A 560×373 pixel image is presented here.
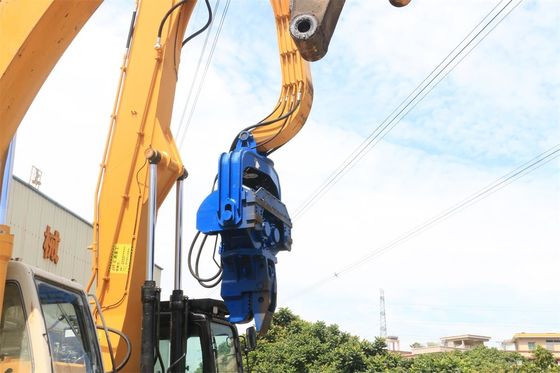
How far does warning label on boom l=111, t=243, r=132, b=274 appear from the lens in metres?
5.24

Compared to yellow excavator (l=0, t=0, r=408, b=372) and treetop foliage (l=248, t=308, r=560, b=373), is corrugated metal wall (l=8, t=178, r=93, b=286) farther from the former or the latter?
yellow excavator (l=0, t=0, r=408, b=372)

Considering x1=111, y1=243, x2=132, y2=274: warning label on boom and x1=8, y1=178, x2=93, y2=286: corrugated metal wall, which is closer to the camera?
x1=111, y1=243, x2=132, y2=274: warning label on boom

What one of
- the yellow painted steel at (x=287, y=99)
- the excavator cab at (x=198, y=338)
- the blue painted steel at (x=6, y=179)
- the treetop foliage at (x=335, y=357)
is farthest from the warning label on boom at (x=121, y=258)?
the treetop foliage at (x=335, y=357)

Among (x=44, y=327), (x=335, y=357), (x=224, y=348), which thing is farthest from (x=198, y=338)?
(x=335, y=357)

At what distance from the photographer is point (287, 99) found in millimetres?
6359

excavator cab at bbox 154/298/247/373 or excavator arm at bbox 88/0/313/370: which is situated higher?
excavator arm at bbox 88/0/313/370

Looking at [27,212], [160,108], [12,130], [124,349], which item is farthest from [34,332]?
[27,212]

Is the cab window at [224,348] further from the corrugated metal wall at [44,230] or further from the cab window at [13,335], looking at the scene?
the corrugated metal wall at [44,230]

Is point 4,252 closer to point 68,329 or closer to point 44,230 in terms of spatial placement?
point 68,329

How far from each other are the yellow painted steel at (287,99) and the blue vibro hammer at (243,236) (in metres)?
0.74

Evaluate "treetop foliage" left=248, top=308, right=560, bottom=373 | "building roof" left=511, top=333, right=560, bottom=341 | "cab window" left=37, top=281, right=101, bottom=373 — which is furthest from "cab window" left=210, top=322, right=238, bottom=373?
"building roof" left=511, top=333, right=560, bottom=341

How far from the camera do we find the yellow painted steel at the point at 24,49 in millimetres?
3090

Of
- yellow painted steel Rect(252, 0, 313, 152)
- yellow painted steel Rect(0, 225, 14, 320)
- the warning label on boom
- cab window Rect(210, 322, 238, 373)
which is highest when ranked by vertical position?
yellow painted steel Rect(252, 0, 313, 152)

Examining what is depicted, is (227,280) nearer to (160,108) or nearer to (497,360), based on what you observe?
(160,108)
